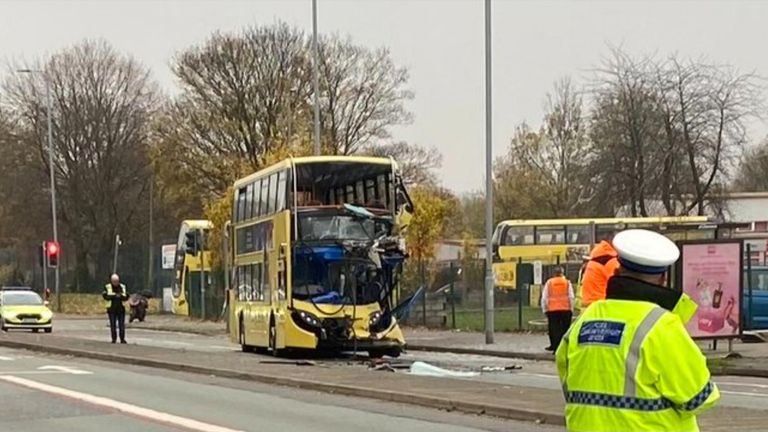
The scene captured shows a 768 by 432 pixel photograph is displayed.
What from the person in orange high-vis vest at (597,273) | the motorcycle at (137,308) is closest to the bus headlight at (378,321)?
the person in orange high-vis vest at (597,273)

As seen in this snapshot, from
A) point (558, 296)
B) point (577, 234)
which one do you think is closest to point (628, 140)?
point (577, 234)

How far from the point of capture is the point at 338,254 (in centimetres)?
2483

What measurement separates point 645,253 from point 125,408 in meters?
12.0

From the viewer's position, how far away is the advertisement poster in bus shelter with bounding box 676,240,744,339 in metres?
21.6

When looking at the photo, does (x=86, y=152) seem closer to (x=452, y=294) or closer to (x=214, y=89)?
(x=214, y=89)

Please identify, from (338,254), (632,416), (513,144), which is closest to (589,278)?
(632,416)

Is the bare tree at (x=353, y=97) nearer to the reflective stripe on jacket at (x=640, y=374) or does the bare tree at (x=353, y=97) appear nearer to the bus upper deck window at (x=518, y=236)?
the bus upper deck window at (x=518, y=236)

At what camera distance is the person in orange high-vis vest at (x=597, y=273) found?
1240 cm

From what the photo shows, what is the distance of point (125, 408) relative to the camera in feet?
51.1

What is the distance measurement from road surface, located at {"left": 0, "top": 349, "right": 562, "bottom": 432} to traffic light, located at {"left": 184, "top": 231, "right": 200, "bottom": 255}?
3516 cm

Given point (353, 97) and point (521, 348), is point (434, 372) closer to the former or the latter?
point (521, 348)

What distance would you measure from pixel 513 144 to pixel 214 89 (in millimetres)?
21668

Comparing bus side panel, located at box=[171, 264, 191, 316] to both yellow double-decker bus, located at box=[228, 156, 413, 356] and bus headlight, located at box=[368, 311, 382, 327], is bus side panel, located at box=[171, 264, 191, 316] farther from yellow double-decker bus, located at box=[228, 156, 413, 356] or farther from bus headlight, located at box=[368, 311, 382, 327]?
bus headlight, located at box=[368, 311, 382, 327]

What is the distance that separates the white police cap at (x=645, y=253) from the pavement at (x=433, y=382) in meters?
A: 7.74
